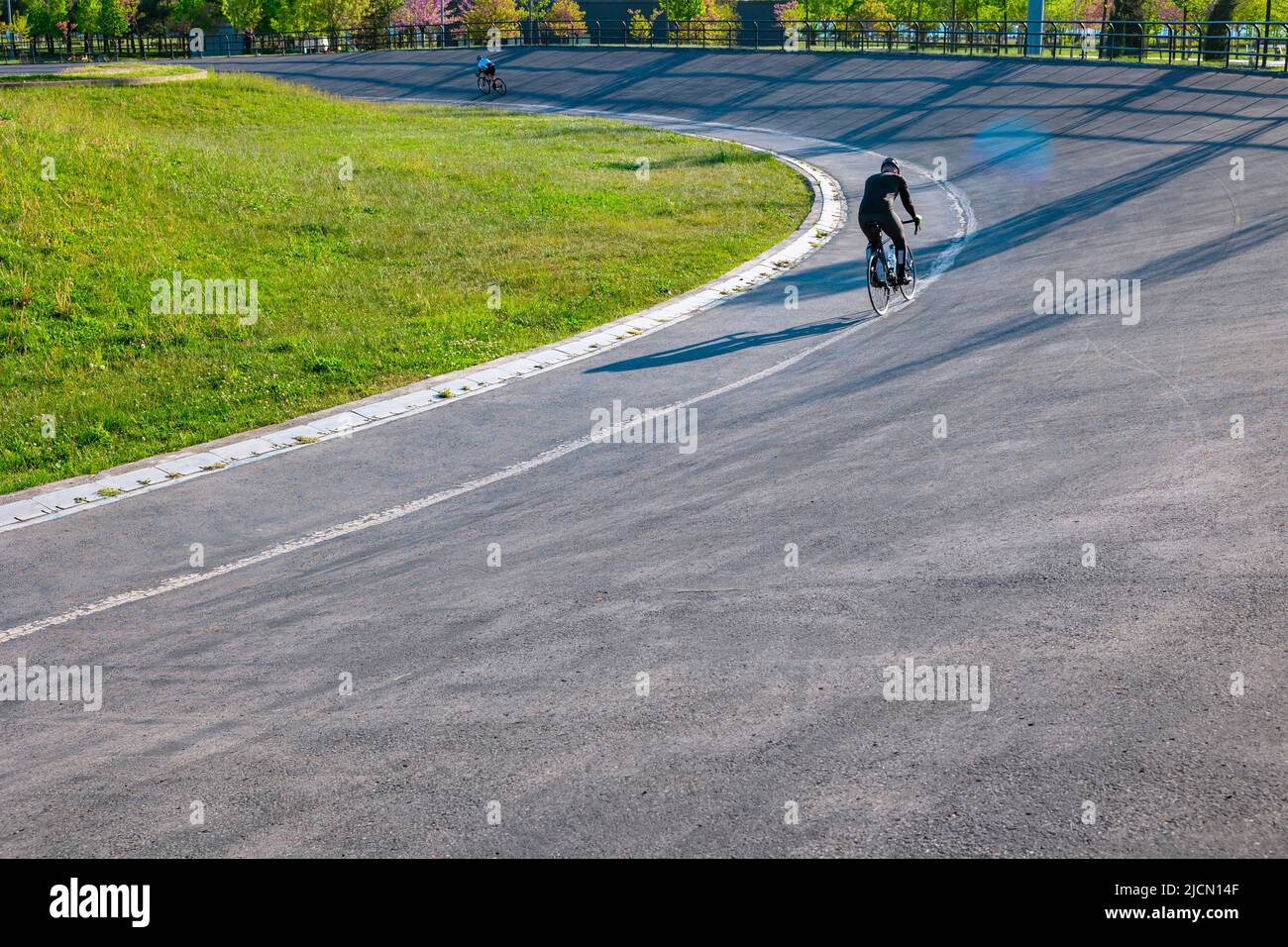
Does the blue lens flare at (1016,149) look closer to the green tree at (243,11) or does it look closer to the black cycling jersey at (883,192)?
the black cycling jersey at (883,192)

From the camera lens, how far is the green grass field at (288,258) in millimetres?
13508

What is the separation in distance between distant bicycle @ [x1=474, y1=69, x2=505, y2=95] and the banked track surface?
44463mm

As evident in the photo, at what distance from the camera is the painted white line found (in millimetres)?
10508

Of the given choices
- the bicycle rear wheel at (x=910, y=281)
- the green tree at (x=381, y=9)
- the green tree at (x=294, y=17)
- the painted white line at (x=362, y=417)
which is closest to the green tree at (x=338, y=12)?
the green tree at (x=294, y=17)

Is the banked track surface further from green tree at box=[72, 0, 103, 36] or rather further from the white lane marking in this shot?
green tree at box=[72, 0, 103, 36]

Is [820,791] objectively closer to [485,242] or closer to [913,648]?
[913,648]

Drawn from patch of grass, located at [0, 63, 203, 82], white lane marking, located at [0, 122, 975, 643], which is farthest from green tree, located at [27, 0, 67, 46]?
white lane marking, located at [0, 122, 975, 643]

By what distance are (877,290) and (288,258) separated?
9.54 meters

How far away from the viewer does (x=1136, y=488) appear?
8.80 meters

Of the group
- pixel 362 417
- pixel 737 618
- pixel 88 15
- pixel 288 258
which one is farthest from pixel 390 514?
pixel 88 15

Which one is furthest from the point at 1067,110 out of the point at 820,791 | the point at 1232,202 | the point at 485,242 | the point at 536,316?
the point at 820,791

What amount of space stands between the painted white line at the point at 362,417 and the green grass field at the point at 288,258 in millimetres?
501

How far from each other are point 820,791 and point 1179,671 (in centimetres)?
220

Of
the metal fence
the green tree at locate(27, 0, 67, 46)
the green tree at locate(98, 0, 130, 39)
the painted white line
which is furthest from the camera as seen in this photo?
the green tree at locate(98, 0, 130, 39)
